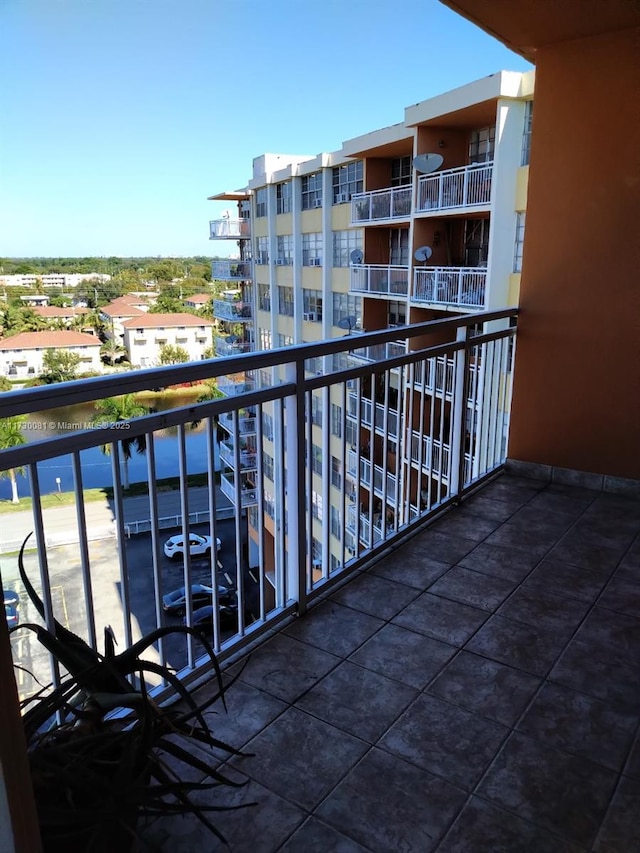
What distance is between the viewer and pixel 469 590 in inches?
102

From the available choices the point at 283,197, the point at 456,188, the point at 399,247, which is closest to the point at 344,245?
the point at 399,247

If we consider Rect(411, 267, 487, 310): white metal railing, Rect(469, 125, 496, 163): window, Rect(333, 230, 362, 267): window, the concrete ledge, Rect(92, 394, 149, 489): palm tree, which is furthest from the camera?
Rect(333, 230, 362, 267): window

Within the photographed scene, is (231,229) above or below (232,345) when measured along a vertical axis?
above

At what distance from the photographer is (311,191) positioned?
19.3 meters

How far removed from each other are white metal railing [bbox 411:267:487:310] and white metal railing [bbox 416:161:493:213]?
4.39ft

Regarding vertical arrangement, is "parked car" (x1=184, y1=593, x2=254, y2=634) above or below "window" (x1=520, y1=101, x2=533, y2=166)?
below

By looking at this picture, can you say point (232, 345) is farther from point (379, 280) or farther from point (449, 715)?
point (449, 715)

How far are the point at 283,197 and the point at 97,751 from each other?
21.1m

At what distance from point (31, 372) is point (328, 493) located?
13232mm

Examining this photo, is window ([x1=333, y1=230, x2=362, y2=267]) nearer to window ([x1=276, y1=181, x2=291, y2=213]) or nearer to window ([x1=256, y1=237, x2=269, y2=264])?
window ([x1=276, y1=181, x2=291, y2=213])

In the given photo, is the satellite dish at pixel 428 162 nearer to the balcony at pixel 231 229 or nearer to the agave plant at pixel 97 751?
the agave plant at pixel 97 751

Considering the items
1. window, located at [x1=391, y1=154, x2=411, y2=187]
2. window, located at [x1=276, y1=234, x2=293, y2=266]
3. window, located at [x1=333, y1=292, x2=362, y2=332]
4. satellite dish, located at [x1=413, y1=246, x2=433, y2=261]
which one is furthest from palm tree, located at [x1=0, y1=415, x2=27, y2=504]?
window, located at [x1=276, y1=234, x2=293, y2=266]

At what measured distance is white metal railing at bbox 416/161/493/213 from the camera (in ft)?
39.7

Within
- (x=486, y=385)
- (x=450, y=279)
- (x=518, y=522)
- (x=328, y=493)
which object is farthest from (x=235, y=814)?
(x=450, y=279)
